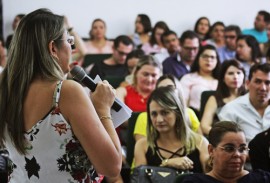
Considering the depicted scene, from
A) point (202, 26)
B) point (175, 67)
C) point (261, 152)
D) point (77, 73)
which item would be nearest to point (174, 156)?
point (261, 152)

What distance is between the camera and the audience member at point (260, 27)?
316 inches

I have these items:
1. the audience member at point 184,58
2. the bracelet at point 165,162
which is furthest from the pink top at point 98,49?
the bracelet at point 165,162

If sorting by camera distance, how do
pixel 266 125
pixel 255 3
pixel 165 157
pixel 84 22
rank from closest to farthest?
pixel 165 157 → pixel 266 125 → pixel 84 22 → pixel 255 3

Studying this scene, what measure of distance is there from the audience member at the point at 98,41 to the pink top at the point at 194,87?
2.32 meters

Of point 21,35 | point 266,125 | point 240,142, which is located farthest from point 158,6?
point 21,35

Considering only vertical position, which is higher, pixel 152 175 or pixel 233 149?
pixel 233 149

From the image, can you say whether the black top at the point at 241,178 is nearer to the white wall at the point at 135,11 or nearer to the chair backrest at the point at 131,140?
the chair backrest at the point at 131,140

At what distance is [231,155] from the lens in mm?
2598

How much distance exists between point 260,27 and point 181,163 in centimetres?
533

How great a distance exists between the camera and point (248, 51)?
20.5 feet

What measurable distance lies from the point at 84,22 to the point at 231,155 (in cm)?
554

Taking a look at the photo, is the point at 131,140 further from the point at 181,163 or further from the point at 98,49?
the point at 98,49

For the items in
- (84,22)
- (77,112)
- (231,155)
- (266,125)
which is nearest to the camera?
(77,112)

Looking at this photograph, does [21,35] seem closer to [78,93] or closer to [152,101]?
[78,93]
